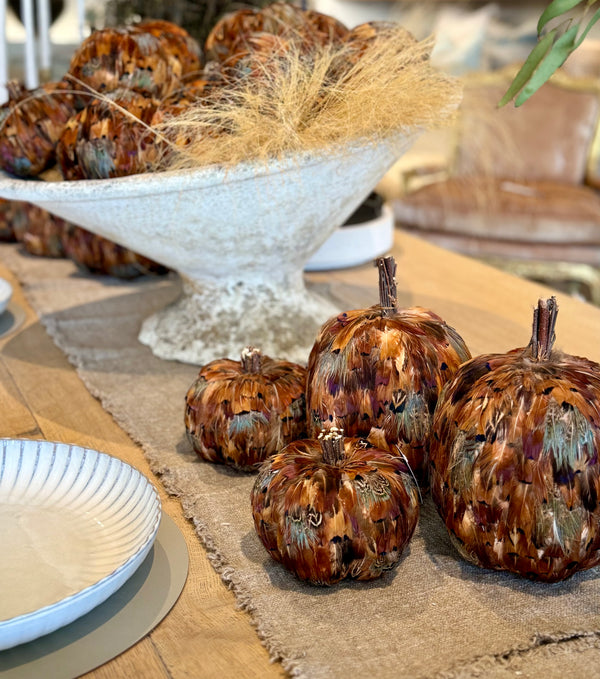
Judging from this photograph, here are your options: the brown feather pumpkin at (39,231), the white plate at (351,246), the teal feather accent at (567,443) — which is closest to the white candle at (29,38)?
the brown feather pumpkin at (39,231)

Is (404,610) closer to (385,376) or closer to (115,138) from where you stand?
(385,376)

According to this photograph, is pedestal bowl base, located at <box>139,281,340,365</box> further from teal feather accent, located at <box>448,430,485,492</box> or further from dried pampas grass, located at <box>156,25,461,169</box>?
teal feather accent, located at <box>448,430,485,492</box>

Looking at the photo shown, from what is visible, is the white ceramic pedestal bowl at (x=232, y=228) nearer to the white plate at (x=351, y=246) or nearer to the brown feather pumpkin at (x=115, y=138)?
the brown feather pumpkin at (x=115, y=138)

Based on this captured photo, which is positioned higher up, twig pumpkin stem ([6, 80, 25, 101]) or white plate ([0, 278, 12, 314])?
twig pumpkin stem ([6, 80, 25, 101])

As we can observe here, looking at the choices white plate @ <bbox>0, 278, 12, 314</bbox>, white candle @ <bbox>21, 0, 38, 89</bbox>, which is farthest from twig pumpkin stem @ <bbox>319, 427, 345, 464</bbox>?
white candle @ <bbox>21, 0, 38, 89</bbox>

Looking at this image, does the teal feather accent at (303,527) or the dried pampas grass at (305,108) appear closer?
the teal feather accent at (303,527)

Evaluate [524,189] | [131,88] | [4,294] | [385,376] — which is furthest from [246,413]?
[524,189]

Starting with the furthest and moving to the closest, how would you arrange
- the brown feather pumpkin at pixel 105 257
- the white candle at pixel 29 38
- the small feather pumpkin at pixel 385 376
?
the white candle at pixel 29 38
the brown feather pumpkin at pixel 105 257
the small feather pumpkin at pixel 385 376
